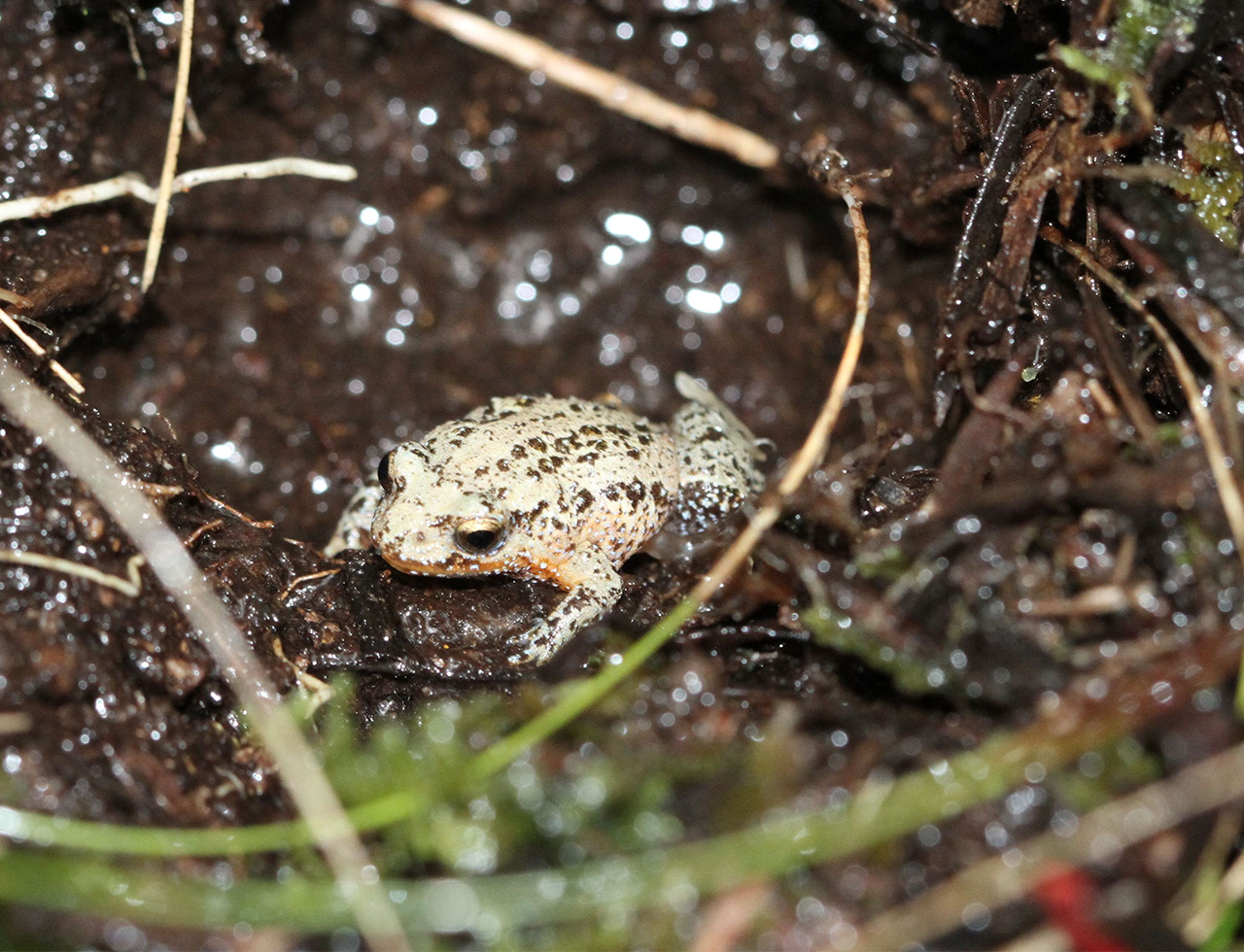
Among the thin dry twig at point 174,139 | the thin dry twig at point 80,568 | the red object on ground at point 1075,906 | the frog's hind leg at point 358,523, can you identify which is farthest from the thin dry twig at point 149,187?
the red object on ground at point 1075,906

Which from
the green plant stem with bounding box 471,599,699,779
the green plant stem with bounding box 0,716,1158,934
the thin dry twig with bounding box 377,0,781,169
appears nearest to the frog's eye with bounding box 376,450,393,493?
the green plant stem with bounding box 471,599,699,779

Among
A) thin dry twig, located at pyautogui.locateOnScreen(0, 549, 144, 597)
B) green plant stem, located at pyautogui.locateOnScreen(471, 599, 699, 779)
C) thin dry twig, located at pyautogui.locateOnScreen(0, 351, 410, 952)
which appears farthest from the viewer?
thin dry twig, located at pyautogui.locateOnScreen(0, 351, 410, 952)

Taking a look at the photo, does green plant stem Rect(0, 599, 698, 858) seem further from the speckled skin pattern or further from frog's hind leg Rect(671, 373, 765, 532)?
frog's hind leg Rect(671, 373, 765, 532)


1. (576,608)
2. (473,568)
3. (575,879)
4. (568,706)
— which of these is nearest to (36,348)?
(473,568)

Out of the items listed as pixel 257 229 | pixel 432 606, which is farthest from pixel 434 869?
pixel 257 229

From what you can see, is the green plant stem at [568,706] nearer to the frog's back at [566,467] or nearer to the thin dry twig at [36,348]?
the frog's back at [566,467]

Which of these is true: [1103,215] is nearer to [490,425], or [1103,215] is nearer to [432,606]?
[490,425]
